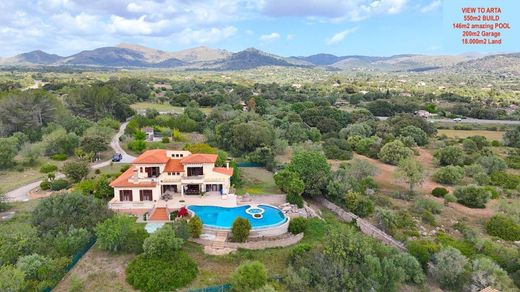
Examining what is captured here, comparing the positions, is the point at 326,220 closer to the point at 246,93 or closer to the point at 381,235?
the point at 381,235

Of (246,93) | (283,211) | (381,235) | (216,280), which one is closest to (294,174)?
(283,211)

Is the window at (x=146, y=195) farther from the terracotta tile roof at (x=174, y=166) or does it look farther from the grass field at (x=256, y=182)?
the grass field at (x=256, y=182)

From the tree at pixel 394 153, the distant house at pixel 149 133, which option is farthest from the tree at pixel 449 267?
the distant house at pixel 149 133

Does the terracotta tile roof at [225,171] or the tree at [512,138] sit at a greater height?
the terracotta tile roof at [225,171]

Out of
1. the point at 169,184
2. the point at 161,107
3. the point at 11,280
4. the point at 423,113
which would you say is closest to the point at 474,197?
the point at 169,184

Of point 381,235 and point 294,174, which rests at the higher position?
point 294,174

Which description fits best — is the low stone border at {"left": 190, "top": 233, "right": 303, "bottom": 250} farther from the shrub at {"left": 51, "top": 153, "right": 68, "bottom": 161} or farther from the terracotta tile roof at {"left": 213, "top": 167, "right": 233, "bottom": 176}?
the shrub at {"left": 51, "top": 153, "right": 68, "bottom": 161}
